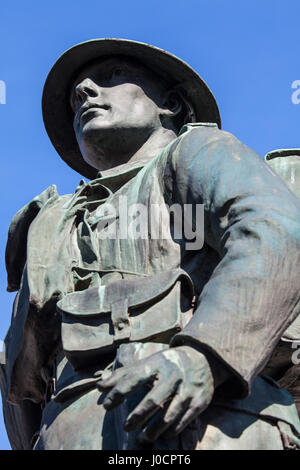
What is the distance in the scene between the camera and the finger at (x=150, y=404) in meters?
4.59

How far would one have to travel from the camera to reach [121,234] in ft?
20.3

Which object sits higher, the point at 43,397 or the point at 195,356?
the point at 195,356

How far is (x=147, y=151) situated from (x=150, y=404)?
115 inches

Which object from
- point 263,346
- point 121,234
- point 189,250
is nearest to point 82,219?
point 121,234

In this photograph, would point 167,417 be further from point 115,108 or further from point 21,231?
point 115,108

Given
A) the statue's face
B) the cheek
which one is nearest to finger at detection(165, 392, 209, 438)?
the statue's face

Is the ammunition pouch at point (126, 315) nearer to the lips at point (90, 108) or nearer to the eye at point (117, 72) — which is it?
the lips at point (90, 108)

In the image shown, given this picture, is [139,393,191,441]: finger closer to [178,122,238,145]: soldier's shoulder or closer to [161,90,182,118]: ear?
[178,122,238,145]: soldier's shoulder

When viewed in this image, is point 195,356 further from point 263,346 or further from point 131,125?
point 131,125

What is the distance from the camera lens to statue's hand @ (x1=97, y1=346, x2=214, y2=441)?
4.62m

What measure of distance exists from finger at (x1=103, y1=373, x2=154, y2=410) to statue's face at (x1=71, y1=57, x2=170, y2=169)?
2.85 metres

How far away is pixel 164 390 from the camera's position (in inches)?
182

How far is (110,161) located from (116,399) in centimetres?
294
